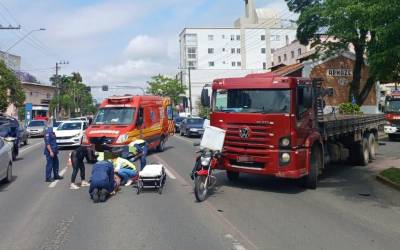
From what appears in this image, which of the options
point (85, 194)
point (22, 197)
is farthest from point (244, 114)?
point (22, 197)

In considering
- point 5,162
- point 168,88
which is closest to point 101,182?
point 5,162

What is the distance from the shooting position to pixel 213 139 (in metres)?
11.2

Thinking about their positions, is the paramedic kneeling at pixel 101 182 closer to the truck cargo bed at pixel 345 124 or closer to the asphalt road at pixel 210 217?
the asphalt road at pixel 210 217

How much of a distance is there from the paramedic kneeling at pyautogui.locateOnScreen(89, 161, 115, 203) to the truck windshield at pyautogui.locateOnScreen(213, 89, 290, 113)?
3104 millimetres

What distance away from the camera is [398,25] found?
10164mm

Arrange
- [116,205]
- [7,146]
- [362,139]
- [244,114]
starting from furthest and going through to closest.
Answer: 1. [362,139]
2. [7,146]
3. [244,114]
4. [116,205]

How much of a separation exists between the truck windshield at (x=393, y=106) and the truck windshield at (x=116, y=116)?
654 inches

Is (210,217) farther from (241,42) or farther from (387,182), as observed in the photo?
(241,42)

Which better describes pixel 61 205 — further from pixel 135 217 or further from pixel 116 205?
pixel 135 217

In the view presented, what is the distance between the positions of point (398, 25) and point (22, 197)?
8.83 metres

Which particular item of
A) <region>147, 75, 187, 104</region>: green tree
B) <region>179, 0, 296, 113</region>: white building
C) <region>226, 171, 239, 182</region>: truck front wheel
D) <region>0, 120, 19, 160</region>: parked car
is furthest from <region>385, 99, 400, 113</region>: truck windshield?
<region>179, 0, 296, 113</region>: white building

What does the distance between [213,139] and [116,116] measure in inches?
377

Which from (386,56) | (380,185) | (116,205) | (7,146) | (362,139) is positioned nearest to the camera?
(116,205)

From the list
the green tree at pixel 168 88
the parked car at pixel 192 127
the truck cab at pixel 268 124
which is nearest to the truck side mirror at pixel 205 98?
the truck cab at pixel 268 124
